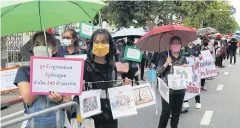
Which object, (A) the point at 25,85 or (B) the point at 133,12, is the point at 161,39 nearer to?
(A) the point at 25,85

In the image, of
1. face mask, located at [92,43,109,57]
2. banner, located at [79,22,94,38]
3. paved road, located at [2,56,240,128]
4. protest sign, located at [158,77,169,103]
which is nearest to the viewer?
face mask, located at [92,43,109,57]

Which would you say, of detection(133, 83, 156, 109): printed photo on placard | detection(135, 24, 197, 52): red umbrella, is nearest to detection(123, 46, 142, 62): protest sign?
detection(135, 24, 197, 52): red umbrella

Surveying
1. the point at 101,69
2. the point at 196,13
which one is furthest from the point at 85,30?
the point at 196,13

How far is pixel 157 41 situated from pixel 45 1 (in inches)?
102

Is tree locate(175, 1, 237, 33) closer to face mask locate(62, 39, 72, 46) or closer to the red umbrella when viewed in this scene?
face mask locate(62, 39, 72, 46)

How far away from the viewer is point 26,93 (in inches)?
115

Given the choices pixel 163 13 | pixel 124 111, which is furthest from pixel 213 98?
pixel 163 13

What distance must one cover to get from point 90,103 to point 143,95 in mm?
626

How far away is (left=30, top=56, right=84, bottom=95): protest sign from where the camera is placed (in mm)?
2908

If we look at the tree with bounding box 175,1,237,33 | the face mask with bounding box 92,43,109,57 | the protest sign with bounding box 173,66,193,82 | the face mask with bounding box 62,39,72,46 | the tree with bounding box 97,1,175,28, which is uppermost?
the tree with bounding box 175,1,237,33

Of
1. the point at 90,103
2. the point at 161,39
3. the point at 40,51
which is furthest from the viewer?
the point at 161,39

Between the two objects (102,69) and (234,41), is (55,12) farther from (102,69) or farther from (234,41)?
(234,41)

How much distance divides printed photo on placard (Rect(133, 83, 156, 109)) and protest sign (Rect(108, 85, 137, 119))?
111mm

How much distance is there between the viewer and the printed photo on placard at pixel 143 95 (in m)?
3.67
